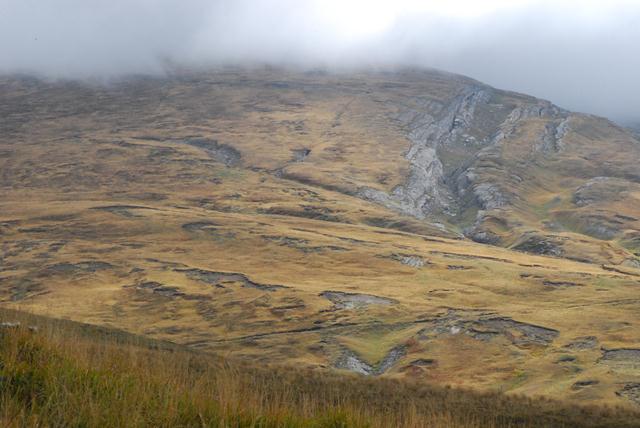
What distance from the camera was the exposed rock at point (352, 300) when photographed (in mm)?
67000

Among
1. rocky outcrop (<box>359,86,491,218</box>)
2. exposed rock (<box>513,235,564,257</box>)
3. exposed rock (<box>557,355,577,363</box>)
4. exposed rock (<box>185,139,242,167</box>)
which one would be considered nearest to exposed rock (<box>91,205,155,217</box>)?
exposed rock (<box>185,139,242,167</box>)

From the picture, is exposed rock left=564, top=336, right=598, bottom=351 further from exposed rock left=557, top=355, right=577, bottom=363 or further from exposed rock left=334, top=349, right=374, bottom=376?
exposed rock left=334, top=349, right=374, bottom=376

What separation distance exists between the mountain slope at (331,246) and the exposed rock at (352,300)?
0.33 m

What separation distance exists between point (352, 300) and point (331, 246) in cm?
2833

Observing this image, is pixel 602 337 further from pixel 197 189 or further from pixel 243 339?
pixel 197 189

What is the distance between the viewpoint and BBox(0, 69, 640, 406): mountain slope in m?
53.6

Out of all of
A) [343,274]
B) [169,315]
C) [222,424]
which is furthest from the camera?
[343,274]

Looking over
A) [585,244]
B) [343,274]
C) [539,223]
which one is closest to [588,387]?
[343,274]

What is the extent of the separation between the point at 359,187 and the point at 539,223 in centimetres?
4178

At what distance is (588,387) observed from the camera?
38531 millimetres

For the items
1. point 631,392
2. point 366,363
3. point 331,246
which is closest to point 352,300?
point 366,363

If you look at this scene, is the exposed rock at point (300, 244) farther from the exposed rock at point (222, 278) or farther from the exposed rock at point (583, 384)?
the exposed rock at point (583, 384)

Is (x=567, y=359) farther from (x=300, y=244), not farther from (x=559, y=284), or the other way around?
(x=300, y=244)

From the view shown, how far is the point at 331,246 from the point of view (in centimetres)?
9675
